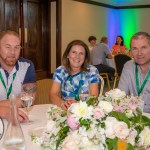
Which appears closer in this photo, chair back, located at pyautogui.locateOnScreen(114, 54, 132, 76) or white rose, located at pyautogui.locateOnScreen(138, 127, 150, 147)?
white rose, located at pyautogui.locateOnScreen(138, 127, 150, 147)

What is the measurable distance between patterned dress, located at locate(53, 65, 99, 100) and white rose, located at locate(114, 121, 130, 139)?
1.51 metres

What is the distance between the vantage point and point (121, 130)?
3.01 feet

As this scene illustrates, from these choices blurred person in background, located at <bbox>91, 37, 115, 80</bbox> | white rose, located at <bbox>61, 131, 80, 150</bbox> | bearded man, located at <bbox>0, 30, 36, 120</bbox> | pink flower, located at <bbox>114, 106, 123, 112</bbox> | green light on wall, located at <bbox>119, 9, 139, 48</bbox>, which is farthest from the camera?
green light on wall, located at <bbox>119, 9, 139, 48</bbox>

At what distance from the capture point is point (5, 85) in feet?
7.03

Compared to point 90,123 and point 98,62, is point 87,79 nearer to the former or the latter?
point 90,123

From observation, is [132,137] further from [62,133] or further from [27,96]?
[27,96]

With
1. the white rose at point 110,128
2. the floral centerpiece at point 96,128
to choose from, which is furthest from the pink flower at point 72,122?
the white rose at point 110,128

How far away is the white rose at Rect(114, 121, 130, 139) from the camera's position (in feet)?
2.99

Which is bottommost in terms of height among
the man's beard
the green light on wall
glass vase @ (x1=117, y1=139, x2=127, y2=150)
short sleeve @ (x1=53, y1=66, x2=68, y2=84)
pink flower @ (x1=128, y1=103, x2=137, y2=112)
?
glass vase @ (x1=117, y1=139, x2=127, y2=150)

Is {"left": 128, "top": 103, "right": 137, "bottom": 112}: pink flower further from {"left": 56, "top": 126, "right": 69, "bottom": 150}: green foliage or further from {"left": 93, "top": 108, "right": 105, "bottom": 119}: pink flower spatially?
{"left": 56, "top": 126, "right": 69, "bottom": 150}: green foliage

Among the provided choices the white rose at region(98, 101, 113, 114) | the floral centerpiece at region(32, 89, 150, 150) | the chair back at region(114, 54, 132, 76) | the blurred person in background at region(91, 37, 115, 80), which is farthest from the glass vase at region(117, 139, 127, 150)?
the blurred person in background at region(91, 37, 115, 80)

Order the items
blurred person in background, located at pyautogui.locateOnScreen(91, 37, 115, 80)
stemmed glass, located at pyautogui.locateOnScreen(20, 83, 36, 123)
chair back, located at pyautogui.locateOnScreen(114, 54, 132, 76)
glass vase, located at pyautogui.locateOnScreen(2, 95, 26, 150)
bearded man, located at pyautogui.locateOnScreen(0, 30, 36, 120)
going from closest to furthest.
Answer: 1. glass vase, located at pyautogui.locateOnScreen(2, 95, 26, 150)
2. stemmed glass, located at pyautogui.locateOnScreen(20, 83, 36, 123)
3. bearded man, located at pyautogui.locateOnScreen(0, 30, 36, 120)
4. chair back, located at pyautogui.locateOnScreen(114, 54, 132, 76)
5. blurred person in background, located at pyautogui.locateOnScreen(91, 37, 115, 80)

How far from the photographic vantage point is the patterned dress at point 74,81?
244cm

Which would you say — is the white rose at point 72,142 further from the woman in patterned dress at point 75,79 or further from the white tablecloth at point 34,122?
the woman in patterned dress at point 75,79
